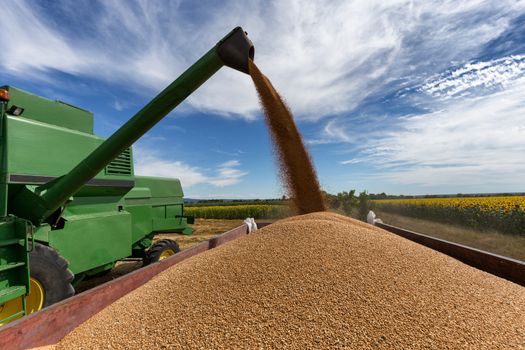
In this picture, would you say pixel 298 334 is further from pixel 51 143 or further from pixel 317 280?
pixel 51 143

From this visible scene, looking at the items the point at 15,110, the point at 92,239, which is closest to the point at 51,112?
the point at 15,110

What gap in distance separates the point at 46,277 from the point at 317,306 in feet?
7.61

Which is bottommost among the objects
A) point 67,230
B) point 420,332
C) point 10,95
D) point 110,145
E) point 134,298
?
point 420,332

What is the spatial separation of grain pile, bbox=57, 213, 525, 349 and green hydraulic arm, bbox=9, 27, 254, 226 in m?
1.17

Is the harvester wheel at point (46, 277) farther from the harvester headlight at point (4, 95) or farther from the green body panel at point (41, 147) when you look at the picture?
the harvester headlight at point (4, 95)

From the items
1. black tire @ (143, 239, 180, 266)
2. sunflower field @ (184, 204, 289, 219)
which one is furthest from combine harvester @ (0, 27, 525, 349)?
sunflower field @ (184, 204, 289, 219)

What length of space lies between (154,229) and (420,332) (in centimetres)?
436

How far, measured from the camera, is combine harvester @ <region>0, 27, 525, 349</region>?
208 cm

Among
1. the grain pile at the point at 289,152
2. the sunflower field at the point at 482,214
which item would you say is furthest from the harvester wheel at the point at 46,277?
the sunflower field at the point at 482,214

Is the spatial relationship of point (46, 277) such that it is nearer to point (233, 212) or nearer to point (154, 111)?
point (154, 111)

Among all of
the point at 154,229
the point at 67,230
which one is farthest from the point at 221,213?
the point at 67,230

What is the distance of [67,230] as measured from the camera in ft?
10.2

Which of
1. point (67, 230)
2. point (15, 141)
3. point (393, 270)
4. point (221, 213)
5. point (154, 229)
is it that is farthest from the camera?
point (221, 213)

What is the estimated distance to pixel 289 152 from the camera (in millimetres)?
3842
